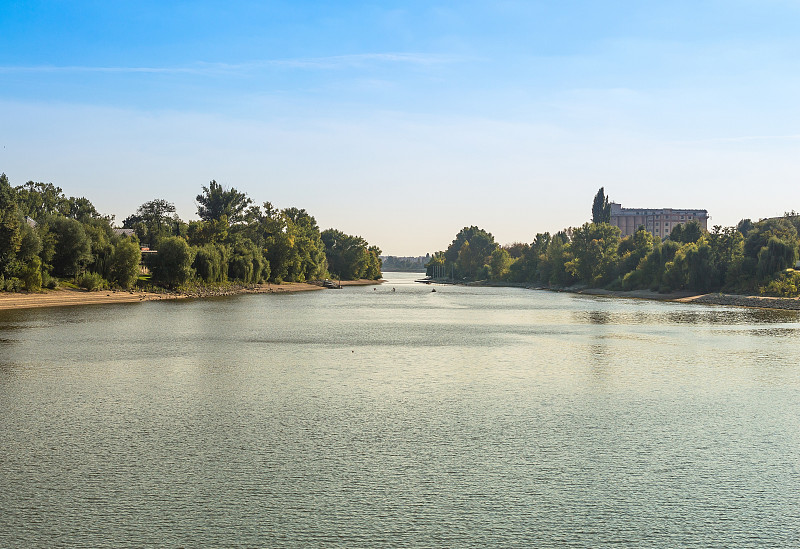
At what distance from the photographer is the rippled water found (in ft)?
33.2

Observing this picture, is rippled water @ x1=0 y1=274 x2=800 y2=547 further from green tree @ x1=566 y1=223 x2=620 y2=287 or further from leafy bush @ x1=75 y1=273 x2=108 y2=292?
green tree @ x1=566 y1=223 x2=620 y2=287

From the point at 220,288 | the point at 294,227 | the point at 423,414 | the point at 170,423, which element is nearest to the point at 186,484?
the point at 170,423

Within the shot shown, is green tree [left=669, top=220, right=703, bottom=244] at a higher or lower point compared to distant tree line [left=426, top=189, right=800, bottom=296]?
higher

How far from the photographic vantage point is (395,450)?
47.5 feet

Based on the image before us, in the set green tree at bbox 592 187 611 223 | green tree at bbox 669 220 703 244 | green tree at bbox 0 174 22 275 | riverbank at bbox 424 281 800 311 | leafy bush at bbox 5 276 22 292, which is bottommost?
riverbank at bbox 424 281 800 311

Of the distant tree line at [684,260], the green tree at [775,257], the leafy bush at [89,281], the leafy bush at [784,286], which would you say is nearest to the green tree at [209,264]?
the leafy bush at [89,281]

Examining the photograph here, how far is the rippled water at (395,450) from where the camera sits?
1013cm

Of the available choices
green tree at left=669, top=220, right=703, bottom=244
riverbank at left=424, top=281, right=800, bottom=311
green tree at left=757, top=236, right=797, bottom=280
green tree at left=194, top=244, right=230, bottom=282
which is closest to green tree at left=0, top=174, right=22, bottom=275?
green tree at left=194, top=244, right=230, bottom=282

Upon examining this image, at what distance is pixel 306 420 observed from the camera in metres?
17.2

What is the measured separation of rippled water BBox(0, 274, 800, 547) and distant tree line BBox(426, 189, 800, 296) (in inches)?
2664

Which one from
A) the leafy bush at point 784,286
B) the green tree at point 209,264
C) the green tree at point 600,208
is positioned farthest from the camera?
the green tree at point 600,208

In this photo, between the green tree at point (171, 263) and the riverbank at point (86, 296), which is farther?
the green tree at point (171, 263)

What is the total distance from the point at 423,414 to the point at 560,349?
18.4 m

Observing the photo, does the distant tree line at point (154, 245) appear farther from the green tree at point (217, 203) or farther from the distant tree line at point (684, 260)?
the distant tree line at point (684, 260)
